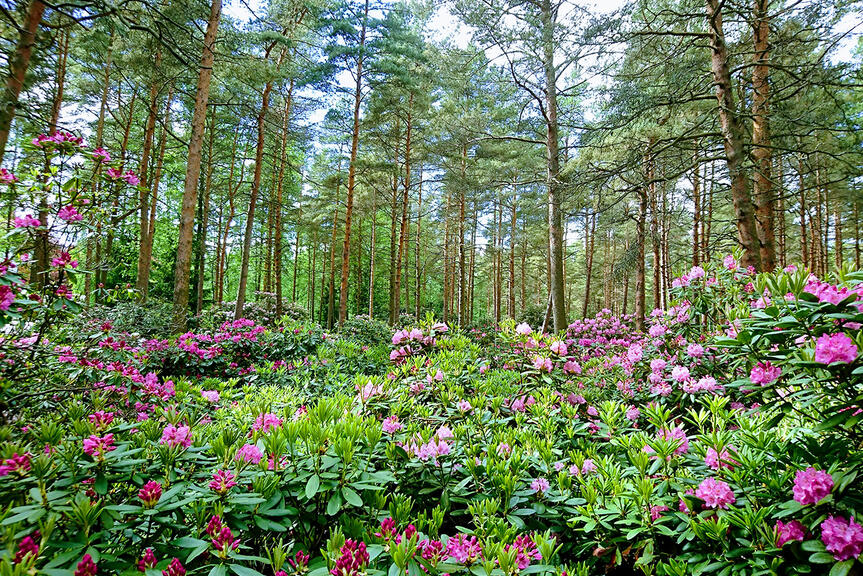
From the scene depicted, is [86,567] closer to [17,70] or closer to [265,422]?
[265,422]

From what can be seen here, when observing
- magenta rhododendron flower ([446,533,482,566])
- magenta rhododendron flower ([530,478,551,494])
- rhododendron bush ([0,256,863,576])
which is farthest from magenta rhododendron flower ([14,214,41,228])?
magenta rhododendron flower ([530,478,551,494])

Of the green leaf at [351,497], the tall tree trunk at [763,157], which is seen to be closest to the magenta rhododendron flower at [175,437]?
the green leaf at [351,497]

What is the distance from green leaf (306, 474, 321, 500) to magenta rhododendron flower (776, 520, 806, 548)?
63.8 inches

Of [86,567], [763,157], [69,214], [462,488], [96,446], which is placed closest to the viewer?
[86,567]

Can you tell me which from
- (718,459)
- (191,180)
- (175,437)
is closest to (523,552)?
(718,459)

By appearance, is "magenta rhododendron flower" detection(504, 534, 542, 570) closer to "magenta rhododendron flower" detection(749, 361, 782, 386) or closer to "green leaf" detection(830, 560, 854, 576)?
"green leaf" detection(830, 560, 854, 576)

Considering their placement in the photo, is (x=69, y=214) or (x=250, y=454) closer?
(x=250, y=454)

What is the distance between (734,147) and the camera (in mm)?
4660

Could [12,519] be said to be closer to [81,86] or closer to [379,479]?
[379,479]

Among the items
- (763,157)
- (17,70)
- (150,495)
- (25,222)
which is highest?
(763,157)

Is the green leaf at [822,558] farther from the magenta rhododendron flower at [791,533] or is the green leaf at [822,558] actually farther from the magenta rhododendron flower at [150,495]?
the magenta rhododendron flower at [150,495]

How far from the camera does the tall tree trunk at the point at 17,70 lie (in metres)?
1.96

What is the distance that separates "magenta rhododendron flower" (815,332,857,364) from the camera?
117cm

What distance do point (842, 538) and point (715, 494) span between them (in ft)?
1.19
